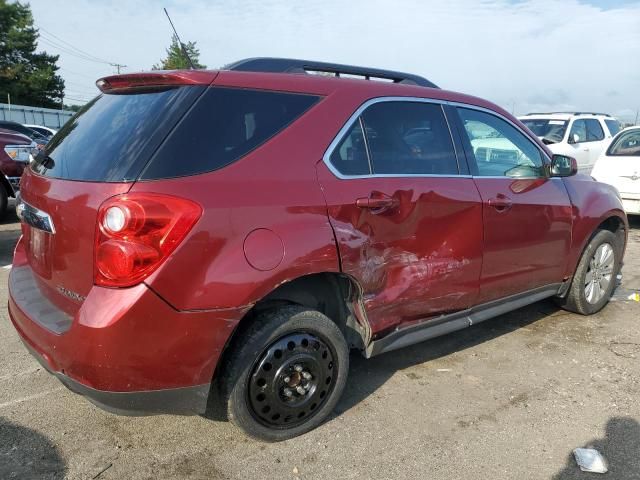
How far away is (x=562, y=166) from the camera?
4020mm

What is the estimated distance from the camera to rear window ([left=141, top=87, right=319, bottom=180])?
225 cm

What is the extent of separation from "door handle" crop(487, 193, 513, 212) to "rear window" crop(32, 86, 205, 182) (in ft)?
6.47

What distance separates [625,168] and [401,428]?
755cm

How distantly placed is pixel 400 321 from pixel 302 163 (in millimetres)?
1127

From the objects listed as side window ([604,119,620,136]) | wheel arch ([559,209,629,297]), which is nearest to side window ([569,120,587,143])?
side window ([604,119,620,136])

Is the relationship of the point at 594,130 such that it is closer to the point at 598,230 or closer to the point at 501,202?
the point at 598,230

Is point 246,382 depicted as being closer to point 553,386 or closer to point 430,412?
point 430,412

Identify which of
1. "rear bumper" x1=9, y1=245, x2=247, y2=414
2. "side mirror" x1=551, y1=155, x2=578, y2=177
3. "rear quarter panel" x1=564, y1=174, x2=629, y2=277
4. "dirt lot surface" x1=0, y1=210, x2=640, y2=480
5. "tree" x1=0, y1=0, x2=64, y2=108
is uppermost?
"tree" x1=0, y1=0, x2=64, y2=108

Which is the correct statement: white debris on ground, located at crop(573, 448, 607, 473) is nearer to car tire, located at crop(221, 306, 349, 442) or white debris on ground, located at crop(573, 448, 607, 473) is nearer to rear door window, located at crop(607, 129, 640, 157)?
car tire, located at crop(221, 306, 349, 442)

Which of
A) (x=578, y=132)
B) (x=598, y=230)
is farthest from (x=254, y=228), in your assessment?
(x=578, y=132)

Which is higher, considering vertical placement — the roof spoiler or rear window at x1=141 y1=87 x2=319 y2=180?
the roof spoiler

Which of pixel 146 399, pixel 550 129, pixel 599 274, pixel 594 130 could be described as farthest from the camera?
pixel 594 130

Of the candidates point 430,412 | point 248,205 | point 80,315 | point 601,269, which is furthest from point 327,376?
point 601,269

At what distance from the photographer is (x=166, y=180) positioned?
7.18 feet
